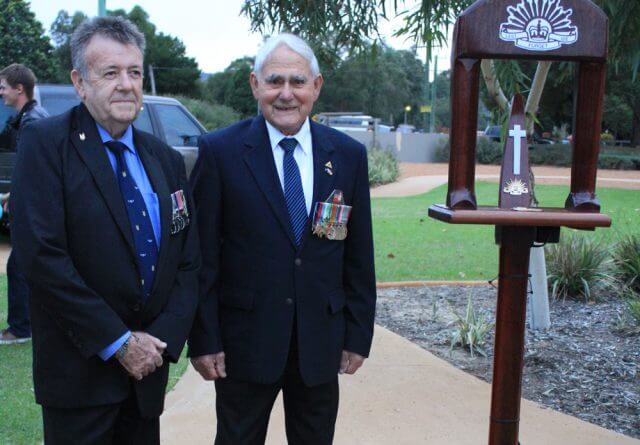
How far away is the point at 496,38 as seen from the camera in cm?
262

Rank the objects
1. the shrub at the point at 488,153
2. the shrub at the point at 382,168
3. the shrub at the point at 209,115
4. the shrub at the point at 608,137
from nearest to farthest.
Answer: the shrub at the point at 382,168 → the shrub at the point at 488,153 → the shrub at the point at 209,115 → the shrub at the point at 608,137

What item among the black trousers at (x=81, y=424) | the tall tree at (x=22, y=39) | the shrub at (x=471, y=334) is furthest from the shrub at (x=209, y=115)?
the black trousers at (x=81, y=424)

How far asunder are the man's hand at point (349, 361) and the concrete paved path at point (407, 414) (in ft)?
3.63

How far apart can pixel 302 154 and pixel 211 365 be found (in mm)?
829

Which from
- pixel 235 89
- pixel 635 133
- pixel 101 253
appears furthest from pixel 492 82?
pixel 235 89

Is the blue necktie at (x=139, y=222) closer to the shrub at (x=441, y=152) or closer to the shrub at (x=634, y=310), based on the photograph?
the shrub at (x=634, y=310)

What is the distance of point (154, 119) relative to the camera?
999 centimetres

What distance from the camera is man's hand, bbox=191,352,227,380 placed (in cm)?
263

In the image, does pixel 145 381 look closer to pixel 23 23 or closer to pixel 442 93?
pixel 23 23

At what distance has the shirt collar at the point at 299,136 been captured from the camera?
2729 millimetres

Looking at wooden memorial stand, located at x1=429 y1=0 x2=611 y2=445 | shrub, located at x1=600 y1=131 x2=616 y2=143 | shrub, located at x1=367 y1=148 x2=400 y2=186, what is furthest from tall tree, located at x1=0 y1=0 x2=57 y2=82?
shrub, located at x1=600 y1=131 x2=616 y2=143

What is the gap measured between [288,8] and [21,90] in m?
2.00

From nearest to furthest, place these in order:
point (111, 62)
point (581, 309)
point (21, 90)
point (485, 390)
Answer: point (111, 62) < point (485, 390) < point (21, 90) < point (581, 309)

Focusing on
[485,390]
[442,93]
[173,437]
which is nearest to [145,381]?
[173,437]
